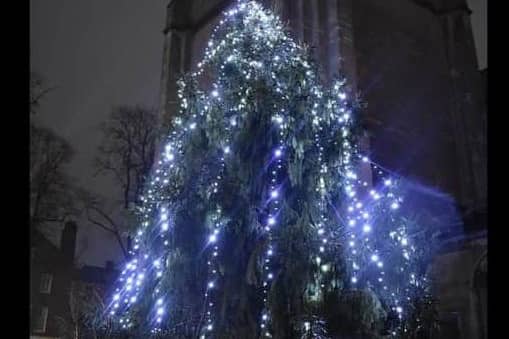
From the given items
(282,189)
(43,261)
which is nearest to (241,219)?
(282,189)

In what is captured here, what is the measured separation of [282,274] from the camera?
7.44 meters

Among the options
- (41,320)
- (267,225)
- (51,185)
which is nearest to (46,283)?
(41,320)

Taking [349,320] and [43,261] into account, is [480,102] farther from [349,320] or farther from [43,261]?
[43,261]

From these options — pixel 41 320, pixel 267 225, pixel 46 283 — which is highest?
pixel 267 225

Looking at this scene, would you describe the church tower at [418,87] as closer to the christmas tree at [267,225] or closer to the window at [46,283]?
the christmas tree at [267,225]

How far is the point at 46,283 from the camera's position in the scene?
30156 mm

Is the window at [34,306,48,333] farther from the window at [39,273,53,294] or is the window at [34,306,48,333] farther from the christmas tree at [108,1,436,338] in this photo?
the christmas tree at [108,1,436,338]

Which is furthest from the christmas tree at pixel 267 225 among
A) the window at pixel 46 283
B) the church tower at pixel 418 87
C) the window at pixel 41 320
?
the window at pixel 46 283

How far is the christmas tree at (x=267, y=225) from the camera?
7488mm

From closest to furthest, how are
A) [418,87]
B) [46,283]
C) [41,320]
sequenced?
[418,87] → [41,320] → [46,283]

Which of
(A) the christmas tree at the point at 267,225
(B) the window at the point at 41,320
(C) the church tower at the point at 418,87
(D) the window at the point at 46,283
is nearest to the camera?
(A) the christmas tree at the point at 267,225

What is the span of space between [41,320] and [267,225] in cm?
2398

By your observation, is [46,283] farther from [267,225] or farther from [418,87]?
[267,225]

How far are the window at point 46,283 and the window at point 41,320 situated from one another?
1.29 metres
